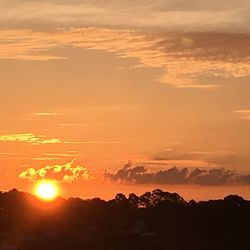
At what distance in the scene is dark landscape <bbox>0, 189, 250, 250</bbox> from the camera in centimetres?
9062

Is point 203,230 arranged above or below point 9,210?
below

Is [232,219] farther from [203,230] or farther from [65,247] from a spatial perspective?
[65,247]

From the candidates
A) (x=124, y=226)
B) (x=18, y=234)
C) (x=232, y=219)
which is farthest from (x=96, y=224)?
(x=232, y=219)

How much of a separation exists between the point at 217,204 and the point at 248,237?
13898mm

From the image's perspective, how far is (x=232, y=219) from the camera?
338ft

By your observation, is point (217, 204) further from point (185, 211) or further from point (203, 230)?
point (203, 230)

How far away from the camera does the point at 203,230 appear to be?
9725 cm

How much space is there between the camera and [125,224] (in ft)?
335

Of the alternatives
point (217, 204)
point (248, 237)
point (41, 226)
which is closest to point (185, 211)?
point (217, 204)

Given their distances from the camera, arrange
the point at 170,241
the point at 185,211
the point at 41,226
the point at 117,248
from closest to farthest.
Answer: the point at 117,248 < the point at 170,241 < the point at 41,226 < the point at 185,211

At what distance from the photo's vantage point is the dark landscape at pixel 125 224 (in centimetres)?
9062

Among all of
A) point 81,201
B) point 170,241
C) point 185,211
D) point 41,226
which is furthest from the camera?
point 81,201

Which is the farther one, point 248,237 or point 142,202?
point 142,202

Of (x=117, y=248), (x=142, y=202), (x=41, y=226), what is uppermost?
(x=142, y=202)
